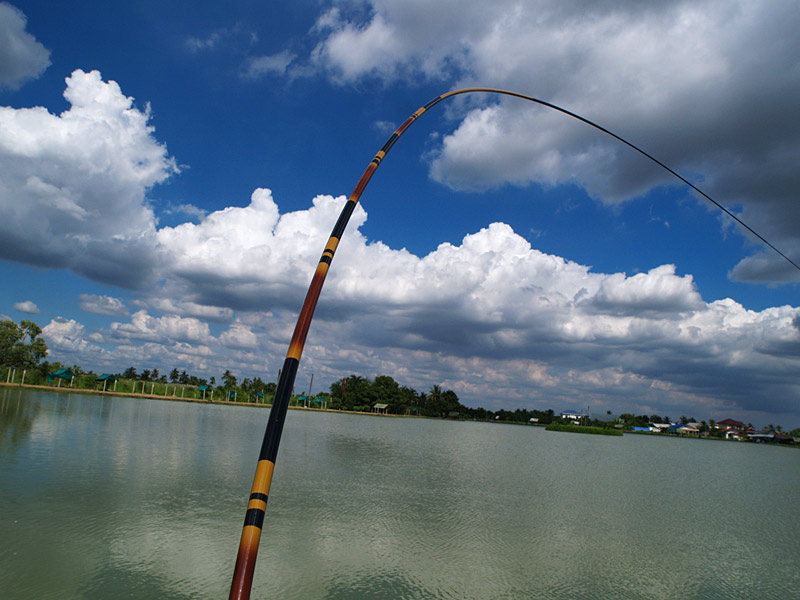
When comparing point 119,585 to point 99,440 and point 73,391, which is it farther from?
point 73,391

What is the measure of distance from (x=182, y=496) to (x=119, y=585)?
201 inches

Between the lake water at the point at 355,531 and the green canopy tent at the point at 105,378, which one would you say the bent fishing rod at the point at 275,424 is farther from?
the green canopy tent at the point at 105,378

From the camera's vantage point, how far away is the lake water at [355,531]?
712 cm

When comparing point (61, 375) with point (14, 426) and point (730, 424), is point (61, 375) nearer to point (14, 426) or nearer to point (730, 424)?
point (14, 426)

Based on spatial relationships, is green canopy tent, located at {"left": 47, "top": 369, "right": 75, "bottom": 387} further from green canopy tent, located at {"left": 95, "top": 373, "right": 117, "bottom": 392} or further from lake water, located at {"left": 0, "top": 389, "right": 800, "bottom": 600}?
lake water, located at {"left": 0, "top": 389, "right": 800, "bottom": 600}

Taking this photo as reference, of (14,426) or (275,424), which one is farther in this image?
(14,426)

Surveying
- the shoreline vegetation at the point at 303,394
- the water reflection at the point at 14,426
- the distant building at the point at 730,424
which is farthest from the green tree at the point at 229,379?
the distant building at the point at 730,424

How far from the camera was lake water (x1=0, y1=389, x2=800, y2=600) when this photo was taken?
7117 mm

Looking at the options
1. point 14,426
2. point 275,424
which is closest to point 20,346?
point 14,426

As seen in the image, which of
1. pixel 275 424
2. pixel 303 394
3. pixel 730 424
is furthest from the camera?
pixel 730 424

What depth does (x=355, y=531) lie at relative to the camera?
32.1 ft

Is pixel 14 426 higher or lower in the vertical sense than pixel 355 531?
lower

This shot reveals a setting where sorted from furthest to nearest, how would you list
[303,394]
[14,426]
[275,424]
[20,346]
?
[303,394]
[20,346]
[14,426]
[275,424]

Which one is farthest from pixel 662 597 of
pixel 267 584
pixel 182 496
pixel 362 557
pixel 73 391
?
pixel 73 391
